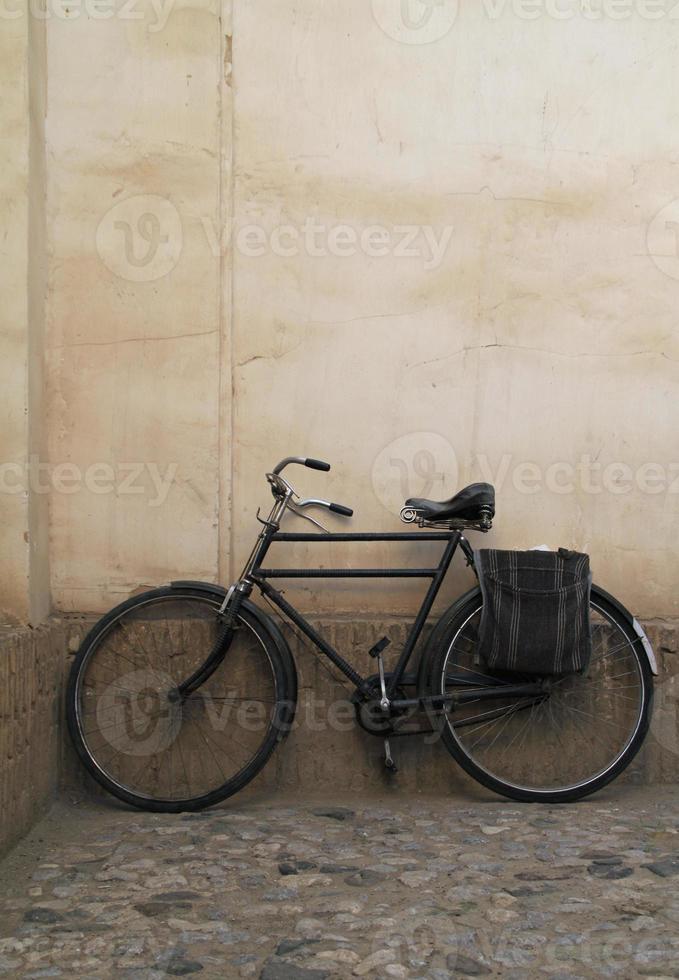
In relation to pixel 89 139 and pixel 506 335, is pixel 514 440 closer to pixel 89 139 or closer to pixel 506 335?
pixel 506 335

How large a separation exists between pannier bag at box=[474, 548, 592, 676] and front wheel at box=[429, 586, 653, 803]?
145mm

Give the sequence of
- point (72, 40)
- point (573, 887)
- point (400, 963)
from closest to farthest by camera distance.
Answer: point (400, 963)
point (573, 887)
point (72, 40)

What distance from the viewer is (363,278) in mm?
4723

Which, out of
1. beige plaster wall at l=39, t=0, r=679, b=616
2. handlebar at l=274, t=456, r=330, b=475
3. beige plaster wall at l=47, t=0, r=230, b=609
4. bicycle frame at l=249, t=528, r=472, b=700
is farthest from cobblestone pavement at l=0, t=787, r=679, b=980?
handlebar at l=274, t=456, r=330, b=475

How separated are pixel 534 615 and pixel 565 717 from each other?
588 millimetres

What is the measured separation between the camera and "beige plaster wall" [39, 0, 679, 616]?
183 inches

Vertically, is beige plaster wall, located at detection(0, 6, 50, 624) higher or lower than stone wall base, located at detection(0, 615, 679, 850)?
higher

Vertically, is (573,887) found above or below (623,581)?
below

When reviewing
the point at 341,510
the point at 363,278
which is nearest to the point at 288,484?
the point at 341,510

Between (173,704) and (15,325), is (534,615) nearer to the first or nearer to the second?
(173,704)

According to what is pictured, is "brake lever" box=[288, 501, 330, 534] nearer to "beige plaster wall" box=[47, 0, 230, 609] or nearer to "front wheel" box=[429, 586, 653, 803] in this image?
"beige plaster wall" box=[47, 0, 230, 609]

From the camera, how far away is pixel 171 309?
4660 mm

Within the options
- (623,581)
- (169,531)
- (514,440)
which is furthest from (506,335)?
(169,531)

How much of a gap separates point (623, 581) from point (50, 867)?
2662 millimetres
